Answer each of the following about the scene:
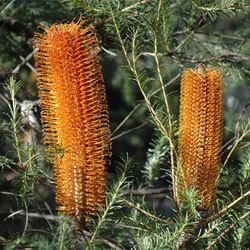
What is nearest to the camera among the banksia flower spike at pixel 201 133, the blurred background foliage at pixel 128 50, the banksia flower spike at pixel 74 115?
the banksia flower spike at pixel 74 115

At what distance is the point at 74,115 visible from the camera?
1.37 m

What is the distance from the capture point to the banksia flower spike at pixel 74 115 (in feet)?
4.47

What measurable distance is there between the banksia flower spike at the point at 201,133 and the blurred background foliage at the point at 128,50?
0.09m

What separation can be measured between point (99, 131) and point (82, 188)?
13cm

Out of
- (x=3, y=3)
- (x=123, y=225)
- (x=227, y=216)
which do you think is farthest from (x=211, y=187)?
(x=3, y=3)

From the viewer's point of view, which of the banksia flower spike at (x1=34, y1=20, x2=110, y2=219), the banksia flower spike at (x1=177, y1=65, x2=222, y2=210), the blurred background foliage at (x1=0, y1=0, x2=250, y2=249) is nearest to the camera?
the banksia flower spike at (x1=34, y1=20, x2=110, y2=219)

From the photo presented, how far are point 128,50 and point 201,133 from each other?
0.54 metres

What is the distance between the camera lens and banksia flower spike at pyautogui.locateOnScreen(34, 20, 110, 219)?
1362 millimetres

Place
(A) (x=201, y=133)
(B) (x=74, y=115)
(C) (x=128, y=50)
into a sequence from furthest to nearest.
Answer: (C) (x=128, y=50) → (A) (x=201, y=133) → (B) (x=74, y=115)

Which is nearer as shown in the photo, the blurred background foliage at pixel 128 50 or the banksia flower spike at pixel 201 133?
the banksia flower spike at pixel 201 133

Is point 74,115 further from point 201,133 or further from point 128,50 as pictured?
point 128,50

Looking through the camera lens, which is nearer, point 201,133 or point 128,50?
point 201,133

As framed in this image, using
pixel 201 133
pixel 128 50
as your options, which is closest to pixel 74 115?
pixel 201 133

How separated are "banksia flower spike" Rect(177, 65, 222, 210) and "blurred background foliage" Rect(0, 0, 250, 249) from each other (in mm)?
94
